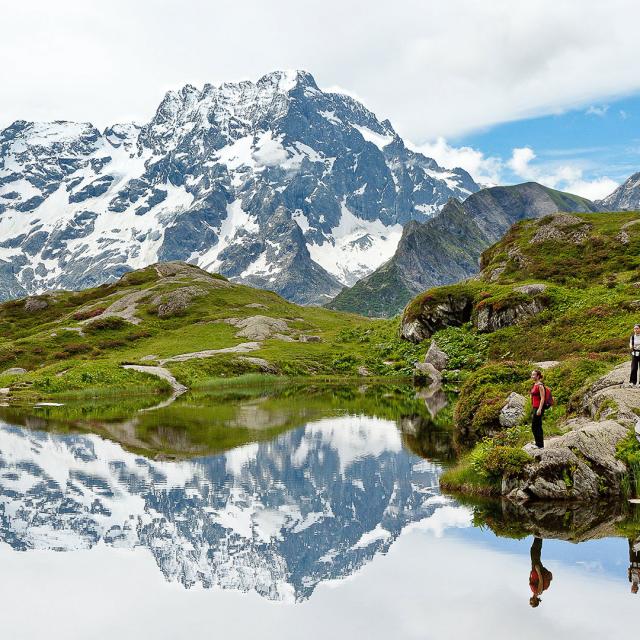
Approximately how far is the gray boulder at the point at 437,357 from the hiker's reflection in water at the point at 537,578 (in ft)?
243

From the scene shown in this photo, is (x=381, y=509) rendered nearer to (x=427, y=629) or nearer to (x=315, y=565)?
(x=315, y=565)

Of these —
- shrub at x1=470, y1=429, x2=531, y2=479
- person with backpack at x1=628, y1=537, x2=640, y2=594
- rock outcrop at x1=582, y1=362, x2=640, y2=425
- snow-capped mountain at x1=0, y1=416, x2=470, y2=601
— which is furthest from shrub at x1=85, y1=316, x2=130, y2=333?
person with backpack at x1=628, y1=537, x2=640, y2=594

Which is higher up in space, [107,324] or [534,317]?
[534,317]

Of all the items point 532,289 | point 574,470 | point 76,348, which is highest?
point 532,289

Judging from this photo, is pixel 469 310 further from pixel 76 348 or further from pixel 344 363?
pixel 76 348

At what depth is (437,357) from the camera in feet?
319

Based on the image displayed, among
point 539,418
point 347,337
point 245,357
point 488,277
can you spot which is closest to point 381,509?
point 539,418

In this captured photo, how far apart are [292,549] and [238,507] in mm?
5898

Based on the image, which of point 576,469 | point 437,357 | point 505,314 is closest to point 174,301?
point 437,357

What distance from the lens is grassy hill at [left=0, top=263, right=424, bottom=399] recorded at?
94750 millimetres

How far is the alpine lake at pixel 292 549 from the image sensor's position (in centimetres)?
1794

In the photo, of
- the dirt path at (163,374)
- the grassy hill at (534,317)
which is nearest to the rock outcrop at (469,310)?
the grassy hill at (534,317)

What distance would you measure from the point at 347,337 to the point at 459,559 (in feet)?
371

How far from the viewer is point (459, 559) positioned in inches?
869
